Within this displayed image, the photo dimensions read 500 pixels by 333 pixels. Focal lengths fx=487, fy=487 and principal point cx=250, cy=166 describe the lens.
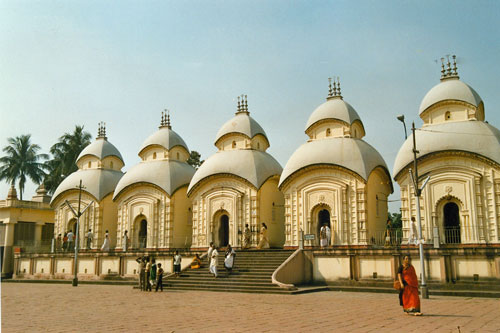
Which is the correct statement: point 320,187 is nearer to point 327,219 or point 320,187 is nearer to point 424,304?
point 327,219

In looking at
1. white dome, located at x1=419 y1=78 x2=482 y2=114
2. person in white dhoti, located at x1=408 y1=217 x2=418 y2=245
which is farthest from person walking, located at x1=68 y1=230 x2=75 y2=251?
white dome, located at x1=419 y1=78 x2=482 y2=114

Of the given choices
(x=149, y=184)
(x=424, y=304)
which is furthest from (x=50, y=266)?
(x=424, y=304)

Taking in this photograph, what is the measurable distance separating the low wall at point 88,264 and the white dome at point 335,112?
396 inches

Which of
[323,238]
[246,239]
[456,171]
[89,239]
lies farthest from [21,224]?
[456,171]

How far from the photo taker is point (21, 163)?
4859 centimetres

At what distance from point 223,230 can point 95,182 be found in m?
11.5

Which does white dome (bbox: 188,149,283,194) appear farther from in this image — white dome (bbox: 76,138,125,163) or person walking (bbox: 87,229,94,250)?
white dome (bbox: 76,138,125,163)

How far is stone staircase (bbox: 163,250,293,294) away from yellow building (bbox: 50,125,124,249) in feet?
41.7

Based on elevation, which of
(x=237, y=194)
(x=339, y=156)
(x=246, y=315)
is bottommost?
(x=246, y=315)

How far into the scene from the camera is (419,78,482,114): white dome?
23.8 m

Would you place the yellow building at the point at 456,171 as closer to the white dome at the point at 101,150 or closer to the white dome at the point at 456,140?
the white dome at the point at 456,140

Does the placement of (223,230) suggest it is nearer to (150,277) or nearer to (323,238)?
(323,238)

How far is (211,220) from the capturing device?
2855 centimetres

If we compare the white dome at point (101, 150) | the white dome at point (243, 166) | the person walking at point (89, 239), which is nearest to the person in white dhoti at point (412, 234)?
the white dome at point (243, 166)
